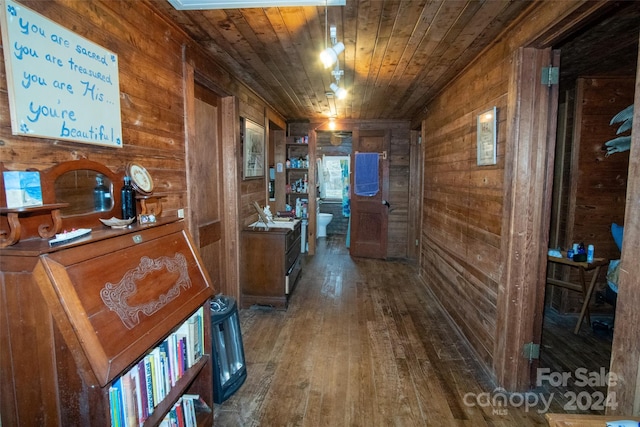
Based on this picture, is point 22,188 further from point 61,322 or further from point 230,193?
point 230,193

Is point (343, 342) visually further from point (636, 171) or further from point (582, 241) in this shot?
point (582, 241)

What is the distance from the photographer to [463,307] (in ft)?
9.11

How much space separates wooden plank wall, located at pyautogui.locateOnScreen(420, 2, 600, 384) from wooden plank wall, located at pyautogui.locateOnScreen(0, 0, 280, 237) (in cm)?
214

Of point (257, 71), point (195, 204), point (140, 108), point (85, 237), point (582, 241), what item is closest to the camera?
point (85, 237)

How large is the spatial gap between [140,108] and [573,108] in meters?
3.87

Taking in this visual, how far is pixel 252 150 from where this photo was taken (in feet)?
12.4

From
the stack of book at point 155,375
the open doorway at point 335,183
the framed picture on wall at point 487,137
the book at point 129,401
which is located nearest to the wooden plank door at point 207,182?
the stack of book at point 155,375

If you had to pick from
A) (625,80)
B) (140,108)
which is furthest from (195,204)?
(625,80)

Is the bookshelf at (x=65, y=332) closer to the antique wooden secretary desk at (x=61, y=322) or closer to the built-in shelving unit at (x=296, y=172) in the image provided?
the antique wooden secretary desk at (x=61, y=322)

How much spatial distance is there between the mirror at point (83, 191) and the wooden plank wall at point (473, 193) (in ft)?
7.54

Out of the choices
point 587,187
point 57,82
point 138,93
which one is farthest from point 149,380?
point 587,187

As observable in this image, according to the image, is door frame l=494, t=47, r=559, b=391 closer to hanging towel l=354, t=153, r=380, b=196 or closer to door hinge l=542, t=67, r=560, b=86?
door hinge l=542, t=67, r=560, b=86

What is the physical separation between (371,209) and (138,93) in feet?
13.8

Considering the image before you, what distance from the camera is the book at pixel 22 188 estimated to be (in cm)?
110
